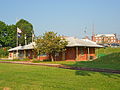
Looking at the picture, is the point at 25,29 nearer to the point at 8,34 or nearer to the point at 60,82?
the point at 8,34

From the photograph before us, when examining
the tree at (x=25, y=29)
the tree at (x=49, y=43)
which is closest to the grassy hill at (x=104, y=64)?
the tree at (x=49, y=43)

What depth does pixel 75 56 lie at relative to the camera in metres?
30.8

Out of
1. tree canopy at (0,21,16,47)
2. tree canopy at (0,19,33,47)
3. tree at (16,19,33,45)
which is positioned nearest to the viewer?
tree canopy at (0,19,33,47)

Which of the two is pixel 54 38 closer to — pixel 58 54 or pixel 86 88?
pixel 58 54

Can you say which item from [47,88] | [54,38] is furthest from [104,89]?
[54,38]

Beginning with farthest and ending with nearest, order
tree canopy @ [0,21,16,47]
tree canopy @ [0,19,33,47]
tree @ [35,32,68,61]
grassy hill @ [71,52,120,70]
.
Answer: tree canopy @ [0,21,16,47], tree canopy @ [0,19,33,47], tree @ [35,32,68,61], grassy hill @ [71,52,120,70]

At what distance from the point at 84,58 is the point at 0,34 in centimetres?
4513

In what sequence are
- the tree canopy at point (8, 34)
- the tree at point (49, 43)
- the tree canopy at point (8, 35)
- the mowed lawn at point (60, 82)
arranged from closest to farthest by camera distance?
the mowed lawn at point (60, 82), the tree at point (49, 43), the tree canopy at point (8, 35), the tree canopy at point (8, 34)

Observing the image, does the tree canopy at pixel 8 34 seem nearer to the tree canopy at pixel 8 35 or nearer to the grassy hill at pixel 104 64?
the tree canopy at pixel 8 35

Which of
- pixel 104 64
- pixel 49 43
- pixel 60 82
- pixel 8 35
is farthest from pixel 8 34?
pixel 60 82

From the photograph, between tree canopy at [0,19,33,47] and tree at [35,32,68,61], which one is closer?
tree at [35,32,68,61]

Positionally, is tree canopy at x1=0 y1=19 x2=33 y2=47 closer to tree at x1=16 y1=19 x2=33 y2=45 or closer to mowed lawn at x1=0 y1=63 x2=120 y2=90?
tree at x1=16 y1=19 x2=33 y2=45

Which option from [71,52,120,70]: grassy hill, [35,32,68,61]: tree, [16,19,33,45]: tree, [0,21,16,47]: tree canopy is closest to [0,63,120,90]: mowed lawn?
[71,52,120,70]: grassy hill

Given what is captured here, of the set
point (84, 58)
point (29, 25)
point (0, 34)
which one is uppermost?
point (29, 25)
